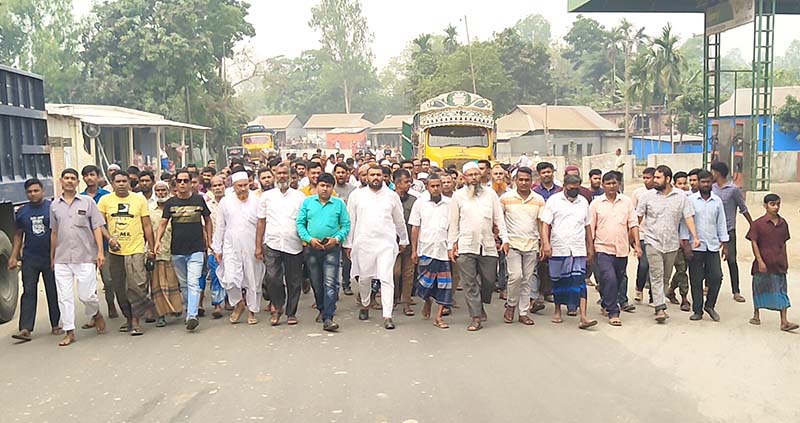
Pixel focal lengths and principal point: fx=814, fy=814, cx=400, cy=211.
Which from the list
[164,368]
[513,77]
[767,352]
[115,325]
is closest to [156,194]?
[115,325]

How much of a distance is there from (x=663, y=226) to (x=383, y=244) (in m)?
2.93

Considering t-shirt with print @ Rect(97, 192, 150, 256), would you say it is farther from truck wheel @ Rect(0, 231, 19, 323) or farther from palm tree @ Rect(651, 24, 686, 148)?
palm tree @ Rect(651, 24, 686, 148)

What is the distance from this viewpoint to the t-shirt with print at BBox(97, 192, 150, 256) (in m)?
8.01

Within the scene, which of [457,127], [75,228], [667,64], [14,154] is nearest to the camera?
[75,228]

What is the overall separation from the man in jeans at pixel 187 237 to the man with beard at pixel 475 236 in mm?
2554

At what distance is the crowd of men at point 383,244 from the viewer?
799 cm

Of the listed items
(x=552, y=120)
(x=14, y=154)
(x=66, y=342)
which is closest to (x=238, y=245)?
(x=66, y=342)

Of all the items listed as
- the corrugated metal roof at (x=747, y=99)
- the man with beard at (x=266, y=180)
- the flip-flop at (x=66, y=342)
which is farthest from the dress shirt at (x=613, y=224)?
the corrugated metal roof at (x=747, y=99)

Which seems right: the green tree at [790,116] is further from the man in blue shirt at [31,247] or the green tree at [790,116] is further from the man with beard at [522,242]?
the man in blue shirt at [31,247]

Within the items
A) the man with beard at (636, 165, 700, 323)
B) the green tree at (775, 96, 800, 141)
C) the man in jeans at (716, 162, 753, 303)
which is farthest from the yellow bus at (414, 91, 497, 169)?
the green tree at (775, 96, 800, 141)

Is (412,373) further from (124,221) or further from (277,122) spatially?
(277,122)

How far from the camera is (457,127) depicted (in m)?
23.1

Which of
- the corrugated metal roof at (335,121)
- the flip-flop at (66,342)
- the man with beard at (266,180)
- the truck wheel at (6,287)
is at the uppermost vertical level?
the corrugated metal roof at (335,121)

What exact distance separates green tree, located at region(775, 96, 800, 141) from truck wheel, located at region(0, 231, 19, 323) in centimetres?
3387
